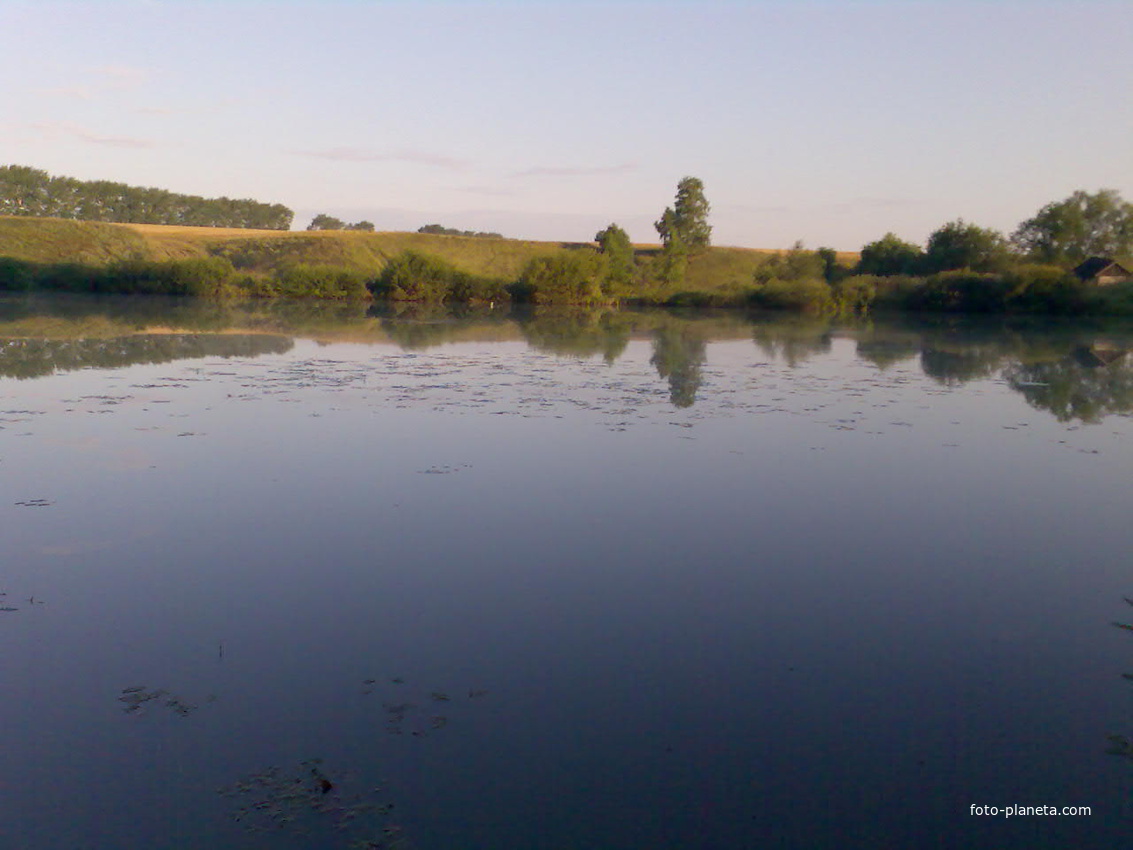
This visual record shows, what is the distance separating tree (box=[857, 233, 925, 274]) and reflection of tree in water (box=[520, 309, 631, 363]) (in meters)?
19.1

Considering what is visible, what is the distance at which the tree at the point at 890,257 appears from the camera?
150 ft

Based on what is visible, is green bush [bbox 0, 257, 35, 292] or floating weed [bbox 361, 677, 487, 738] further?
green bush [bbox 0, 257, 35, 292]

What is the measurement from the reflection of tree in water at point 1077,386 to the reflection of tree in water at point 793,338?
150 inches

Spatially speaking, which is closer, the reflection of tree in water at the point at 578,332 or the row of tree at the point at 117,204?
the reflection of tree in water at the point at 578,332

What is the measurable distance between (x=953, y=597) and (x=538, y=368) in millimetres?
10390

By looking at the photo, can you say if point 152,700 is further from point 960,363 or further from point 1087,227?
point 1087,227

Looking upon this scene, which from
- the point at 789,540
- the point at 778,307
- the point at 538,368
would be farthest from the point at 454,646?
the point at 778,307

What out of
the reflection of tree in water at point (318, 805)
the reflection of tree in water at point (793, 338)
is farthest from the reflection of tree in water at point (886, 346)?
the reflection of tree in water at point (318, 805)

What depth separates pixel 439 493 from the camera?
6.70m

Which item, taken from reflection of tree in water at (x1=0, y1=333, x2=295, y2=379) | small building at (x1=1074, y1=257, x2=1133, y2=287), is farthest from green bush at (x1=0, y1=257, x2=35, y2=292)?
small building at (x1=1074, y1=257, x2=1133, y2=287)

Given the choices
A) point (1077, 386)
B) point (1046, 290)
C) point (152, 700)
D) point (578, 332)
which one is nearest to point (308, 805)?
point (152, 700)

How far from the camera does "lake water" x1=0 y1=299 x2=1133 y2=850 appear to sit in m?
2.97

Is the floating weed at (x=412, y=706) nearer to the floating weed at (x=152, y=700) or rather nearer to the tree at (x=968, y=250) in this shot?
the floating weed at (x=152, y=700)

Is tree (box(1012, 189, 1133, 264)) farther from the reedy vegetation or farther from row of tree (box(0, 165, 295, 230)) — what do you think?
row of tree (box(0, 165, 295, 230))
